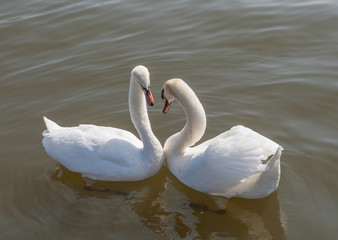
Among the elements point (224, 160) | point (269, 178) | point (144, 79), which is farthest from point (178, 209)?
point (144, 79)

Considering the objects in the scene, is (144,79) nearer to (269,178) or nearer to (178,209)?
(178,209)

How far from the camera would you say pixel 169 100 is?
23.9ft

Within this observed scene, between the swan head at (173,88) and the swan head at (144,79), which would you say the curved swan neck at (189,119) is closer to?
the swan head at (173,88)

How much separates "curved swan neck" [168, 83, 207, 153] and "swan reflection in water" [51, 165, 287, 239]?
608 mm

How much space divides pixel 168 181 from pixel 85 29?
5798 millimetres

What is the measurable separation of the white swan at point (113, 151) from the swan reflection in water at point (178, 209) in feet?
0.85

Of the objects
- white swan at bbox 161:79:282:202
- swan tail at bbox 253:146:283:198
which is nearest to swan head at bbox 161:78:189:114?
white swan at bbox 161:79:282:202

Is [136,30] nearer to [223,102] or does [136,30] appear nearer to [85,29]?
[85,29]

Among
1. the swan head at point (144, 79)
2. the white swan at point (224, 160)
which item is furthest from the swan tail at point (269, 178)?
the swan head at point (144, 79)

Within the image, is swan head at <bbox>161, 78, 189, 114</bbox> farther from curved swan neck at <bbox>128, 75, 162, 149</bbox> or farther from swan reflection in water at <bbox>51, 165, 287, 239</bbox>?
swan reflection in water at <bbox>51, 165, 287, 239</bbox>

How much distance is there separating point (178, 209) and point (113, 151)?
3.98 ft

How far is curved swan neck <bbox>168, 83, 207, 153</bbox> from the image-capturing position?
273 inches

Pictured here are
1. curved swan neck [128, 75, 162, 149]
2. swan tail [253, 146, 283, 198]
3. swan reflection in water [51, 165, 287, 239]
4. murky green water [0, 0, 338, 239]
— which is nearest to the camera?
swan tail [253, 146, 283, 198]

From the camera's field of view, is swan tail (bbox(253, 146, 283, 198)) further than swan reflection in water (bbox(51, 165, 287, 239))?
No
